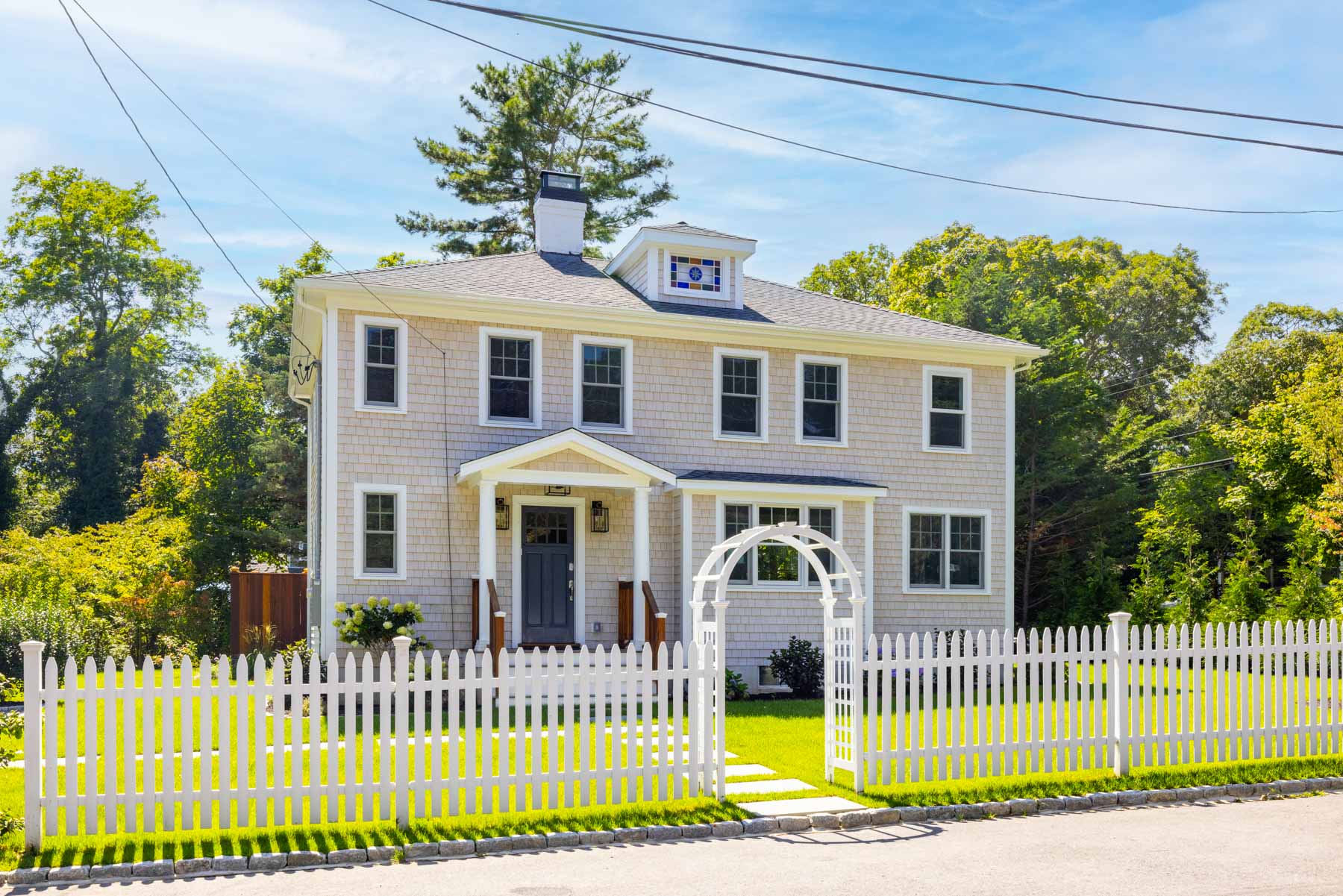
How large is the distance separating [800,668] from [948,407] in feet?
19.6

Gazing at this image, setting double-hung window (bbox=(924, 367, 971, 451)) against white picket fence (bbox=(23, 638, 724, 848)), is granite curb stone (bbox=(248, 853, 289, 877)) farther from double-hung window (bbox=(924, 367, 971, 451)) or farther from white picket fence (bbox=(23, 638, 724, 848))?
double-hung window (bbox=(924, 367, 971, 451))

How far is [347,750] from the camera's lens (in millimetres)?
8438

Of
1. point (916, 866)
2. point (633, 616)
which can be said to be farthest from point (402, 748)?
point (633, 616)

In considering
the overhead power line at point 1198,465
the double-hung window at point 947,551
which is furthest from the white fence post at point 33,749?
the overhead power line at point 1198,465

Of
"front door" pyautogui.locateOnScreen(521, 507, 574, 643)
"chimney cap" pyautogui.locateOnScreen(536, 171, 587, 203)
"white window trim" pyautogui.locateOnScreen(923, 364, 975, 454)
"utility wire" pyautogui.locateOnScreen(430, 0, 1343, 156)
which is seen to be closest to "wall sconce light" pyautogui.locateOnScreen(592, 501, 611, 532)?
"front door" pyautogui.locateOnScreen(521, 507, 574, 643)

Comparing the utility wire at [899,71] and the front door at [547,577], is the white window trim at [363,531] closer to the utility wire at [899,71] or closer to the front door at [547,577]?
the front door at [547,577]

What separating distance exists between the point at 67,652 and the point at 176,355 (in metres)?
29.9

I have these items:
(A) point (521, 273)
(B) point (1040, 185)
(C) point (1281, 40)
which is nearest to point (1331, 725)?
(C) point (1281, 40)

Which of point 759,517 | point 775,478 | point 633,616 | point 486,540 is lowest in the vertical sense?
point 633,616

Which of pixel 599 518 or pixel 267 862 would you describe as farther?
pixel 599 518

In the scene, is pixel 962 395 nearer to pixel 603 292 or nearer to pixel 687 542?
pixel 687 542

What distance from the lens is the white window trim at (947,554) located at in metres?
20.8

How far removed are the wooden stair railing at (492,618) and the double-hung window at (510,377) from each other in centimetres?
262

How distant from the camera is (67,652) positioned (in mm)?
20375
